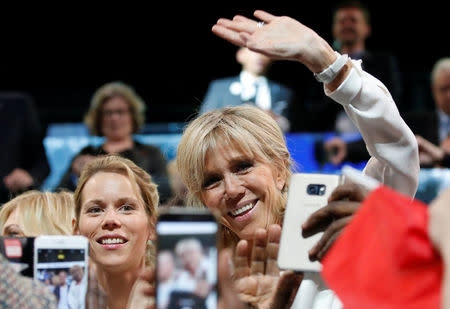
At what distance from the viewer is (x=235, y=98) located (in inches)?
164

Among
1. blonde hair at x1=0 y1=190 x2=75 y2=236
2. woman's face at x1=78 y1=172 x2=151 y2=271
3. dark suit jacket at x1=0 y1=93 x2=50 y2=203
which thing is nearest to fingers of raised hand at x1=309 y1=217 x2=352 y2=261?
woman's face at x1=78 y1=172 x2=151 y2=271

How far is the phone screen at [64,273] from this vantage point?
141 centimetres

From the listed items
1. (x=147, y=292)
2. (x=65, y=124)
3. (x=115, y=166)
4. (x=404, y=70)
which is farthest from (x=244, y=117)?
(x=404, y=70)

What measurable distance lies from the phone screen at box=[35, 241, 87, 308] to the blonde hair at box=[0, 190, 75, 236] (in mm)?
761

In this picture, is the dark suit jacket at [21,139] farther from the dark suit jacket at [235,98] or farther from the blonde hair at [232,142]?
the blonde hair at [232,142]

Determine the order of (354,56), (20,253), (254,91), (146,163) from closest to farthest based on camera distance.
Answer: (20,253)
(146,163)
(354,56)
(254,91)

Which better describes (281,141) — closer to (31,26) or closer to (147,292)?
(147,292)

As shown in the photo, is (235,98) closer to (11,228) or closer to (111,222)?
(11,228)

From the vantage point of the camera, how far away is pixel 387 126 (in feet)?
5.16

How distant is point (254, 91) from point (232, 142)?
2192mm

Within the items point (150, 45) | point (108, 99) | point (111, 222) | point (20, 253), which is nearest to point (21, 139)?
point (108, 99)

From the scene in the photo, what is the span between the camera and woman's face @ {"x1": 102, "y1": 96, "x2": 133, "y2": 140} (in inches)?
145

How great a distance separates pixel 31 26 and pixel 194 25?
1712 millimetres

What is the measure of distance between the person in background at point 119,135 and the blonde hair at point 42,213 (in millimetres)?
1014
